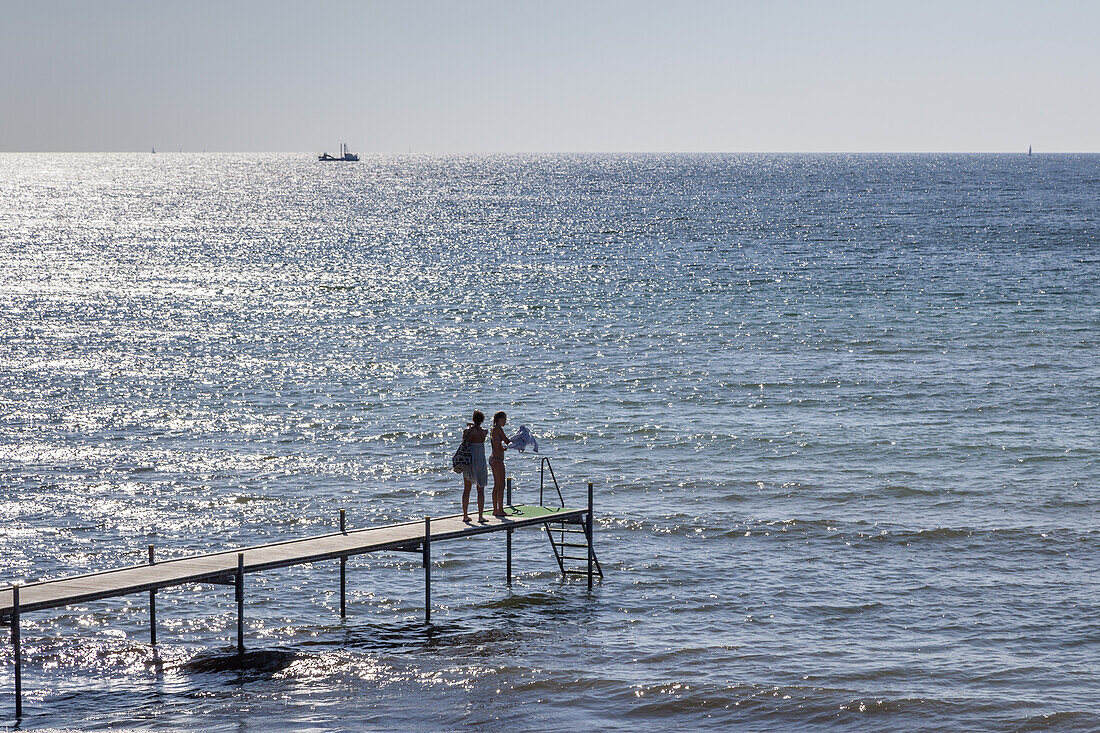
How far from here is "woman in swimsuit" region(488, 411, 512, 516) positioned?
22.6 metres

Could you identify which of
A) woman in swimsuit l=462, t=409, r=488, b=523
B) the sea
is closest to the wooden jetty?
woman in swimsuit l=462, t=409, r=488, b=523

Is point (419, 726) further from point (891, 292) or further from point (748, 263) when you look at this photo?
point (748, 263)

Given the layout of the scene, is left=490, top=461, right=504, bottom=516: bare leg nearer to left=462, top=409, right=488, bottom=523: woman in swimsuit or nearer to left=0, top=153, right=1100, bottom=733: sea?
left=462, top=409, right=488, bottom=523: woman in swimsuit

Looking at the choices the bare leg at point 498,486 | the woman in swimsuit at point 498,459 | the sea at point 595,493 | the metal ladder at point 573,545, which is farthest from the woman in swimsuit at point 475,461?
the sea at point 595,493

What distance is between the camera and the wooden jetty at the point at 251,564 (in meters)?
18.5

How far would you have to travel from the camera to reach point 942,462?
33.3m

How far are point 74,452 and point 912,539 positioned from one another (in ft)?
74.8

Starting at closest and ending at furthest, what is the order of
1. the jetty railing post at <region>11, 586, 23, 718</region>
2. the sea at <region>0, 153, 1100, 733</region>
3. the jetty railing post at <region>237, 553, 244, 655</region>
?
the jetty railing post at <region>11, 586, 23, 718</region>, the sea at <region>0, 153, 1100, 733</region>, the jetty railing post at <region>237, 553, 244, 655</region>

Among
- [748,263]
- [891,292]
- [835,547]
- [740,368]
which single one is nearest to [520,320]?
[740,368]

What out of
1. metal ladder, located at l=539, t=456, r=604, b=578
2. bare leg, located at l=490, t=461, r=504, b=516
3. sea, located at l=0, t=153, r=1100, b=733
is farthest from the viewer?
metal ladder, located at l=539, t=456, r=604, b=578

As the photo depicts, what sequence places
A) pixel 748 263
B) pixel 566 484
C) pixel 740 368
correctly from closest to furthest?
pixel 566 484
pixel 740 368
pixel 748 263

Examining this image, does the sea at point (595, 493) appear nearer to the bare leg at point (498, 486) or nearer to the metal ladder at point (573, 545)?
the metal ladder at point (573, 545)

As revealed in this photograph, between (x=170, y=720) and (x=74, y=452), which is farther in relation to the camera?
(x=74, y=452)

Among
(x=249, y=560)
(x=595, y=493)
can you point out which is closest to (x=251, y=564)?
(x=249, y=560)
